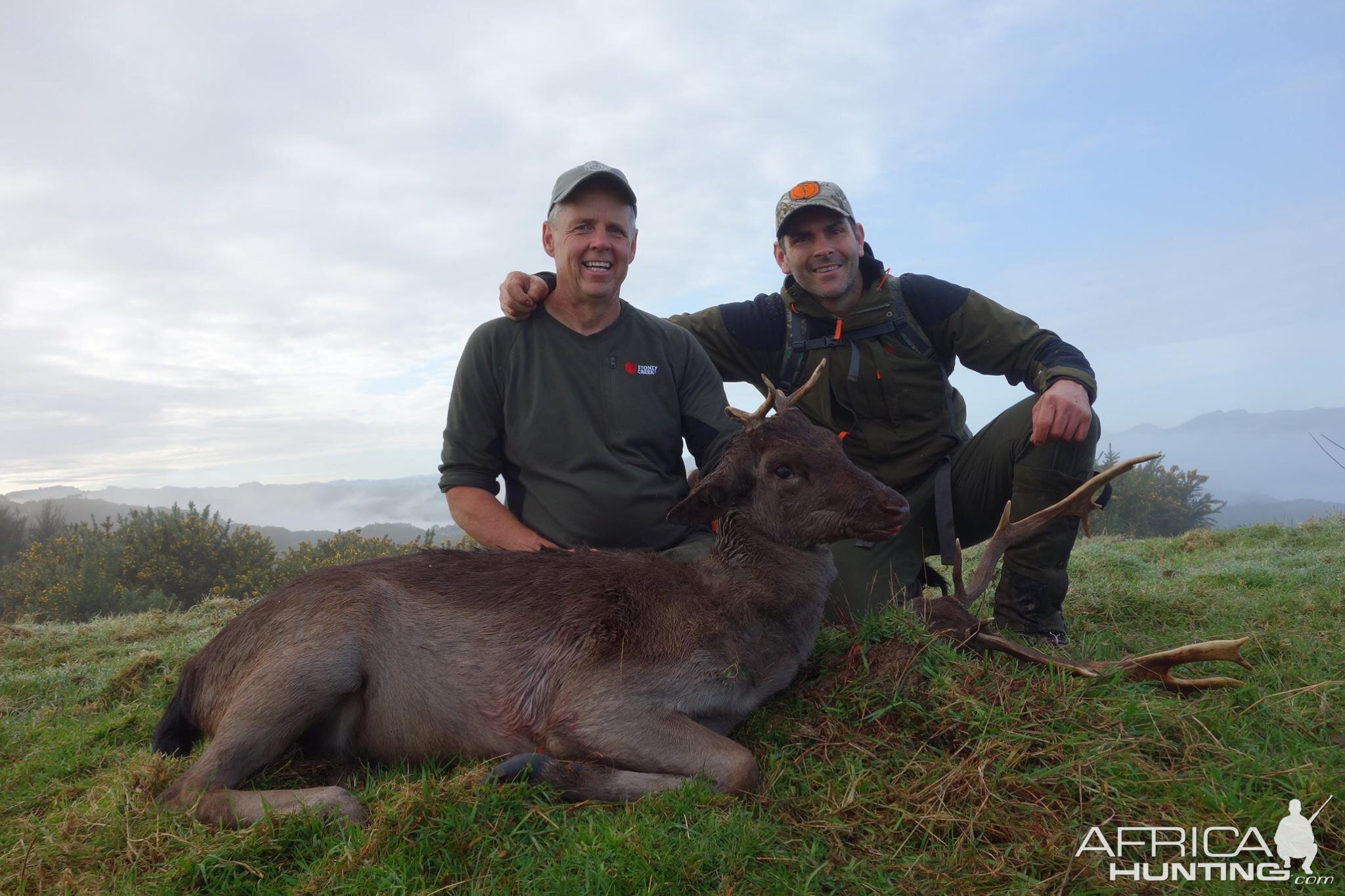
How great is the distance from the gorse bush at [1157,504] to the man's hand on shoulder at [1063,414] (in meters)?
18.5

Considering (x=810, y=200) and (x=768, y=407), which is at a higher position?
(x=810, y=200)

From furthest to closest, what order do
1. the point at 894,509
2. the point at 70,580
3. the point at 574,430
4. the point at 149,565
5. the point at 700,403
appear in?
the point at 149,565, the point at 70,580, the point at 700,403, the point at 574,430, the point at 894,509

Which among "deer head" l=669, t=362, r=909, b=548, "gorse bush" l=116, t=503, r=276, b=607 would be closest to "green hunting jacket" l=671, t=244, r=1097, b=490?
"deer head" l=669, t=362, r=909, b=548

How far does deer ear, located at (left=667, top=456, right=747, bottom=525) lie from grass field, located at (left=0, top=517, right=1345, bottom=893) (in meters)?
1.04

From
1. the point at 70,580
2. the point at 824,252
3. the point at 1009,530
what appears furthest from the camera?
the point at 70,580

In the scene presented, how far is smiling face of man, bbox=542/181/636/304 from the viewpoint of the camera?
20.9ft

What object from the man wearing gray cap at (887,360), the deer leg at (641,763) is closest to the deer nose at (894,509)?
the deer leg at (641,763)

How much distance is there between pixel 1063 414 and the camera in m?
6.06

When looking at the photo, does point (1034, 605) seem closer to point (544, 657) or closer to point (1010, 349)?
point (1010, 349)

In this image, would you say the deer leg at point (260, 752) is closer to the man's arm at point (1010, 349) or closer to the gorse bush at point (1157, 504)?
the man's arm at point (1010, 349)

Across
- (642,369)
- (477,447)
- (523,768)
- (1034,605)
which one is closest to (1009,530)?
(1034,605)

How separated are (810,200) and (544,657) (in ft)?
15.7

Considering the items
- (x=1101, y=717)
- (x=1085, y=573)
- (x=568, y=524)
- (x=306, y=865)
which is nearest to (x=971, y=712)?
(x=1101, y=717)

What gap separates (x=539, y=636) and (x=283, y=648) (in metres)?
1.27
